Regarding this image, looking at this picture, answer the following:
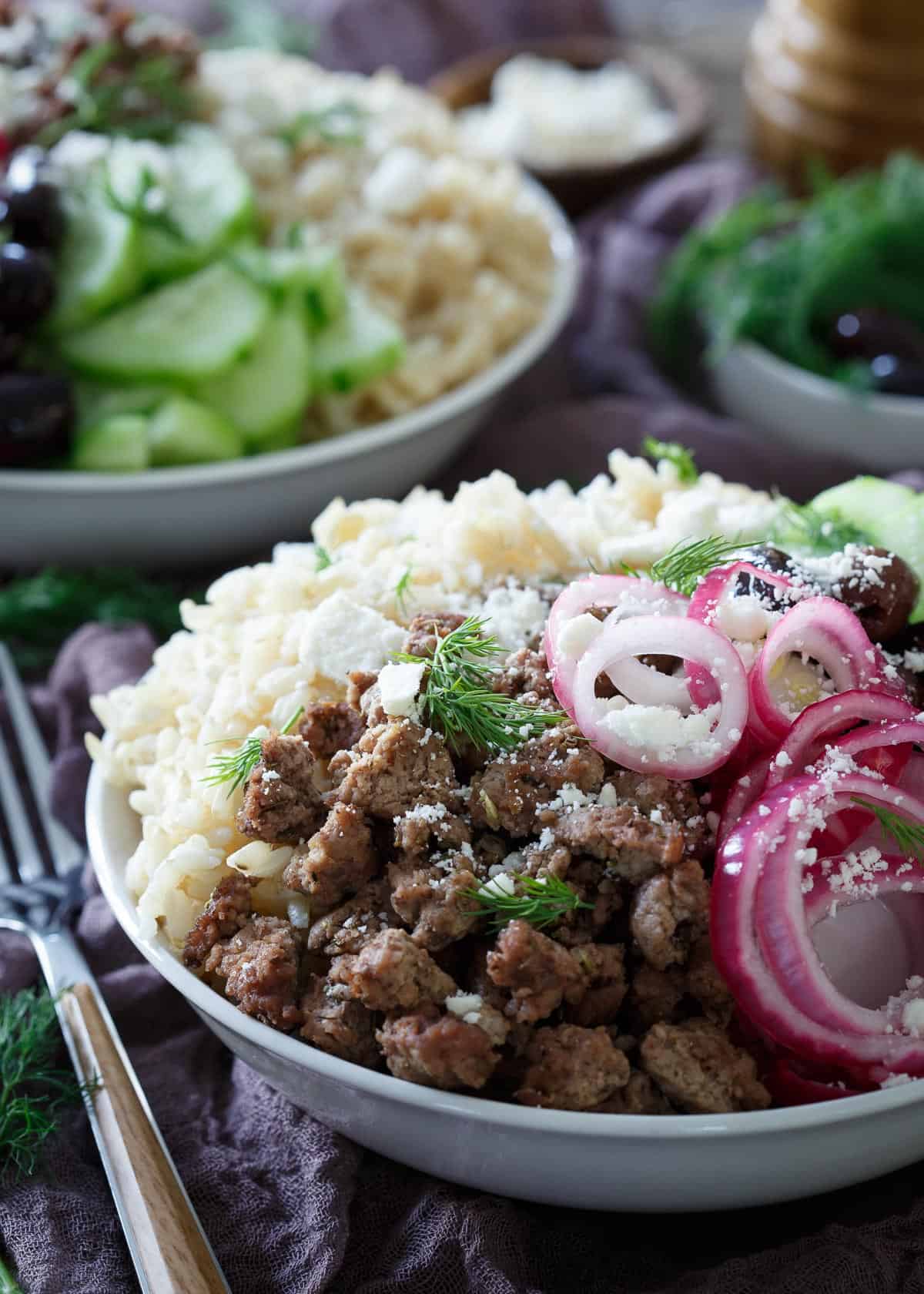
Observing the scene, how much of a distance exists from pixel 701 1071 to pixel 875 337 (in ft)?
7.17

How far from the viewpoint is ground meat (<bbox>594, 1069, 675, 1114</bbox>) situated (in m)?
1.43

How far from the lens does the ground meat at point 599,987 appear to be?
→ 1470 millimetres

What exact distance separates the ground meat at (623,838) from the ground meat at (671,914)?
18mm

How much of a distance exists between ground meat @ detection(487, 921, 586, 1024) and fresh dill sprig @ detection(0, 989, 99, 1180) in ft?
1.98

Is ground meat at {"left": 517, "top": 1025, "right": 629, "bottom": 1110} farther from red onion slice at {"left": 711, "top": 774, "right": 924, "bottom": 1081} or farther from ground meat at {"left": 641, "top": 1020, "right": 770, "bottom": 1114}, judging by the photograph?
red onion slice at {"left": 711, "top": 774, "right": 924, "bottom": 1081}

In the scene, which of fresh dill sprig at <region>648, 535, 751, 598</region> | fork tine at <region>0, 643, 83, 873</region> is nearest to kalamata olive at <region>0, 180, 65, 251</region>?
fork tine at <region>0, 643, 83, 873</region>

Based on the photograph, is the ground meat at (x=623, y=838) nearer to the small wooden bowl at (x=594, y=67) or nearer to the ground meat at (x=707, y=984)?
the ground meat at (x=707, y=984)

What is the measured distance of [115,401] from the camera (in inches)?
107

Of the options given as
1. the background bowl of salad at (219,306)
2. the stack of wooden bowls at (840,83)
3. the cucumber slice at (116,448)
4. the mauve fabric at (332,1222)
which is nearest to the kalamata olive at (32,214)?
the background bowl of salad at (219,306)

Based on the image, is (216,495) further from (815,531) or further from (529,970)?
(529,970)

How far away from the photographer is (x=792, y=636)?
159 cm

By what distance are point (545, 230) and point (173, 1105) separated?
2.27m

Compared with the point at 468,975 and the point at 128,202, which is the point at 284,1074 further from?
the point at 128,202

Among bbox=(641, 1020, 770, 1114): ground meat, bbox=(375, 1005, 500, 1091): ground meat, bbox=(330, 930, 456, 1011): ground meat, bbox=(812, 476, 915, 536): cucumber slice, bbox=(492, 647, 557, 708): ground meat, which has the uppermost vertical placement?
bbox=(492, 647, 557, 708): ground meat
